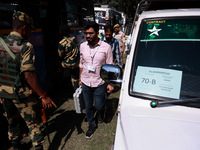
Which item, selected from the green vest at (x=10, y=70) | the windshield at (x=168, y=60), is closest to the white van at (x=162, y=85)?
the windshield at (x=168, y=60)

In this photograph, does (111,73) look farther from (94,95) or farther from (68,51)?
(68,51)

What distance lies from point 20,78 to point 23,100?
336 mm

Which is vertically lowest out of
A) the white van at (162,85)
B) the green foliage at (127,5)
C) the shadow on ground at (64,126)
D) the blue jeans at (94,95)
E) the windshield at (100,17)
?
the shadow on ground at (64,126)

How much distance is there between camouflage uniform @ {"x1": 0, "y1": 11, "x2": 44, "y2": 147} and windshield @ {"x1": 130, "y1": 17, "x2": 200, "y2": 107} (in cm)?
137

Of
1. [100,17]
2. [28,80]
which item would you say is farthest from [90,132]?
[100,17]

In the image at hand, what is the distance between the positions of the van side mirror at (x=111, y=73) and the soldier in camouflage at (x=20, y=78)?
0.93 metres

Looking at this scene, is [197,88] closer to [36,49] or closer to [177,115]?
[177,115]

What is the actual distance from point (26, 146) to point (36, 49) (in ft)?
7.67

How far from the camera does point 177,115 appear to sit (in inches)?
54.3

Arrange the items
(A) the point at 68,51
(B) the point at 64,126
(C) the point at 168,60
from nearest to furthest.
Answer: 1. (C) the point at 168,60
2. (B) the point at 64,126
3. (A) the point at 68,51

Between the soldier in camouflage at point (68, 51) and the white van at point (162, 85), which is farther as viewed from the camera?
the soldier in camouflage at point (68, 51)

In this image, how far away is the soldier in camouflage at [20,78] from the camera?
1.98 meters

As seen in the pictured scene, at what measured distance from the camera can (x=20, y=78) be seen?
2.09 metres

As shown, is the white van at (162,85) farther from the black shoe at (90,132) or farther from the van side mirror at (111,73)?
the black shoe at (90,132)
